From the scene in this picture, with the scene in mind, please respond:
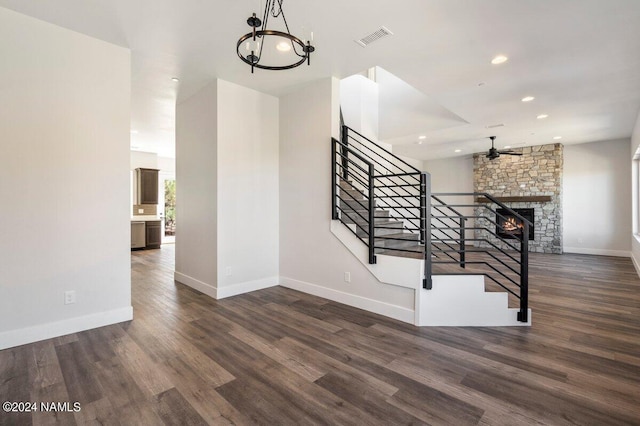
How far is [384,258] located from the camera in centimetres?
348

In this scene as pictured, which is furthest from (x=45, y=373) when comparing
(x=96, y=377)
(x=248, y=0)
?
(x=248, y=0)

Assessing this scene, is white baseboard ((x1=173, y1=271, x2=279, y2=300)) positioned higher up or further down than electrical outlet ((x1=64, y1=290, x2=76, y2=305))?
further down

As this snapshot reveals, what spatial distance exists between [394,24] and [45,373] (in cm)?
413

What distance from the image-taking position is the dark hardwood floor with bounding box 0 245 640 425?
1.83 m

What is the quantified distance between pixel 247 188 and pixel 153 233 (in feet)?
19.6

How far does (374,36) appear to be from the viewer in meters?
3.12

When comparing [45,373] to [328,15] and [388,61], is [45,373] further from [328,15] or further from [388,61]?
[388,61]

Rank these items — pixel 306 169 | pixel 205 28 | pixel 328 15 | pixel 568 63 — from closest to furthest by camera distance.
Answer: pixel 328 15, pixel 205 28, pixel 568 63, pixel 306 169

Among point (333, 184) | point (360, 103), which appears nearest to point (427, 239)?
point (333, 184)

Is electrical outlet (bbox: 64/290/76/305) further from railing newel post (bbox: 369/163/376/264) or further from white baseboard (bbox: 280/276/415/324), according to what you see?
railing newel post (bbox: 369/163/376/264)

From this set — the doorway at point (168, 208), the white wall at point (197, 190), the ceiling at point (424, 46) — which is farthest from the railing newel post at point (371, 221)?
the doorway at point (168, 208)

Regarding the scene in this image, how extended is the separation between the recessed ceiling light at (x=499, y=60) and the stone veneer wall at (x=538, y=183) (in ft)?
20.0

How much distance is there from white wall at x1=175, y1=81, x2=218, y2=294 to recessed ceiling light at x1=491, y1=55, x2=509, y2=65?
357 centimetres

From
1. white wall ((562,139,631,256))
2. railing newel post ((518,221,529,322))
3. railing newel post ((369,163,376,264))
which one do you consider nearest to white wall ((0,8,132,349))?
railing newel post ((369,163,376,264))
